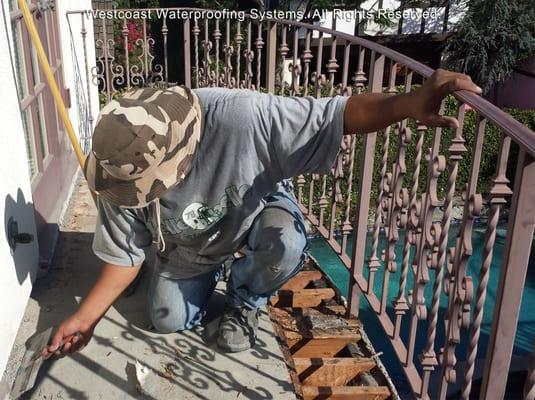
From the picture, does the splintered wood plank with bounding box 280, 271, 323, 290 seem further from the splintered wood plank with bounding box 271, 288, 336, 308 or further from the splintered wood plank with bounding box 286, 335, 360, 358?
the splintered wood plank with bounding box 286, 335, 360, 358

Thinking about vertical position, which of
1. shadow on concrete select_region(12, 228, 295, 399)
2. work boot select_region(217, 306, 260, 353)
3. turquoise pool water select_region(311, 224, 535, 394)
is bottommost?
turquoise pool water select_region(311, 224, 535, 394)

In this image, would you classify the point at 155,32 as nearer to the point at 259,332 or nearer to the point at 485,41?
the point at 485,41

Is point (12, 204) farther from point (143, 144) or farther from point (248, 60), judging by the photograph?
point (248, 60)

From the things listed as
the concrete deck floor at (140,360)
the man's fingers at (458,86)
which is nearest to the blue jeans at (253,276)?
the concrete deck floor at (140,360)

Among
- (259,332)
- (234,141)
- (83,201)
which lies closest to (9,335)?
(259,332)

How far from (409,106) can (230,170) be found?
65cm

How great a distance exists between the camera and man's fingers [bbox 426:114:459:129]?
1.49 m

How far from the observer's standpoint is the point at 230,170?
2.01 meters

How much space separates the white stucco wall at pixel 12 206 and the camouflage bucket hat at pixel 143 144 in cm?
60

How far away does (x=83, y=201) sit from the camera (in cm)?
381

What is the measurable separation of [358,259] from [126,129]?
129 cm

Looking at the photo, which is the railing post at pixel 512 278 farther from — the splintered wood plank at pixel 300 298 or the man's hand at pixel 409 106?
the splintered wood plank at pixel 300 298

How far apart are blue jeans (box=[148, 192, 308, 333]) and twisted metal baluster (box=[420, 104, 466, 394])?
0.56 metres

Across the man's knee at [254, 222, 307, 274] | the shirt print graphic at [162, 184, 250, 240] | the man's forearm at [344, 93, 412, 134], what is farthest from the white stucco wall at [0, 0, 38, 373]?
the man's forearm at [344, 93, 412, 134]
